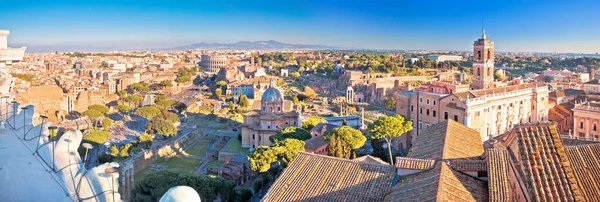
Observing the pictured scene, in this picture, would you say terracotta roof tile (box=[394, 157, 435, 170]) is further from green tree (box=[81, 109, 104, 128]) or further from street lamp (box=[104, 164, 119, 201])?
green tree (box=[81, 109, 104, 128])

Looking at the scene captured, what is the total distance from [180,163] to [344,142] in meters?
9.63

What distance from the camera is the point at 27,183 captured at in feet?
9.53

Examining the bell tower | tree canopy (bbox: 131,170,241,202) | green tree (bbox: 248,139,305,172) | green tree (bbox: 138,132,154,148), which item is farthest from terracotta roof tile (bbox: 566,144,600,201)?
green tree (bbox: 138,132,154,148)

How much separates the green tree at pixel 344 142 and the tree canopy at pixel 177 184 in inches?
143

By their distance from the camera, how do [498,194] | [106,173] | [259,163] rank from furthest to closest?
[259,163]
[498,194]
[106,173]

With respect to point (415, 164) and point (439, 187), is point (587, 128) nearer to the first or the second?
point (415, 164)

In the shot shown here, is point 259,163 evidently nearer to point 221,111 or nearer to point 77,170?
point 77,170

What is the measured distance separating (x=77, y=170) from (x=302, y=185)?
5762mm

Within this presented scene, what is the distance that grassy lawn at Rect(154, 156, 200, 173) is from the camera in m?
20.9

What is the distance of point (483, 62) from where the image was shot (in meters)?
23.2

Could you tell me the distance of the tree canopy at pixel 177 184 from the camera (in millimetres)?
12570

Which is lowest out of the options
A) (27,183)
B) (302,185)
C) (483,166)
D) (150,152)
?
(150,152)

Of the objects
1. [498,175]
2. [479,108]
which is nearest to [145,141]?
[479,108]

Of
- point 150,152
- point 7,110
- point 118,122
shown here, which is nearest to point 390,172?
point 7,110
